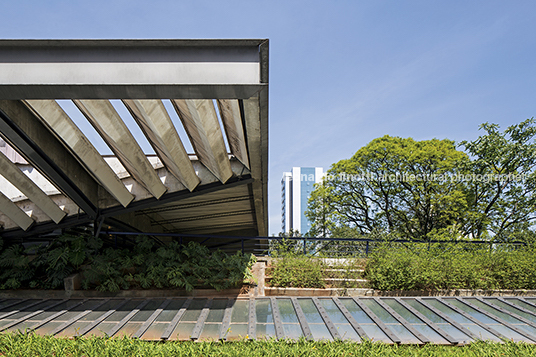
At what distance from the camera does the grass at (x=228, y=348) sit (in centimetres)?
479

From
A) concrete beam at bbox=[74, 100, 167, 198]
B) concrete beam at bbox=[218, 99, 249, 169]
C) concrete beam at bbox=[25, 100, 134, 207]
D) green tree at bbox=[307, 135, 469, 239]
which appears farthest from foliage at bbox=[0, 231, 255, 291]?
green tree at bbox=[307, 135, 469, 239]

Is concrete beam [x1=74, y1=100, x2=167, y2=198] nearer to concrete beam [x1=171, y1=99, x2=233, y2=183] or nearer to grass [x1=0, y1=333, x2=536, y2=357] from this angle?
concrete beam [x1=171, y1=99, x2=233, y2=183]

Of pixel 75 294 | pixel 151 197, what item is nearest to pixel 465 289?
pixel 151 197

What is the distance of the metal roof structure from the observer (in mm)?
5824

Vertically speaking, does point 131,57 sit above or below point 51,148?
above

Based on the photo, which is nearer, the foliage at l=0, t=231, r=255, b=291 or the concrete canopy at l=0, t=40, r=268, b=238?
the concrete canopy at l=0, t=40, r=268, b=238

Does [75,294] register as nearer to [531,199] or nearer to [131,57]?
[131,57]

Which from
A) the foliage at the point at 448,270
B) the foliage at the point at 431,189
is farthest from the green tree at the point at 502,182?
the foliage at the point at 448,270

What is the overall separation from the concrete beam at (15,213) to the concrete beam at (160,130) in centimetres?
484

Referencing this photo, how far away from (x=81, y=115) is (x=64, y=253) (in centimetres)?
433

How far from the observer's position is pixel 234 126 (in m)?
7.72

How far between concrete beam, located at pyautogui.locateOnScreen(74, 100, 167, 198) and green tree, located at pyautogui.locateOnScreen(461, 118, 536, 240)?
2222cm

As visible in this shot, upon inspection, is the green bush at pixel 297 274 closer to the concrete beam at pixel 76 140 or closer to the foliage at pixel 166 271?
the foliage at pixel 166 271

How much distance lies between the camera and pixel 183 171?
8812mm
